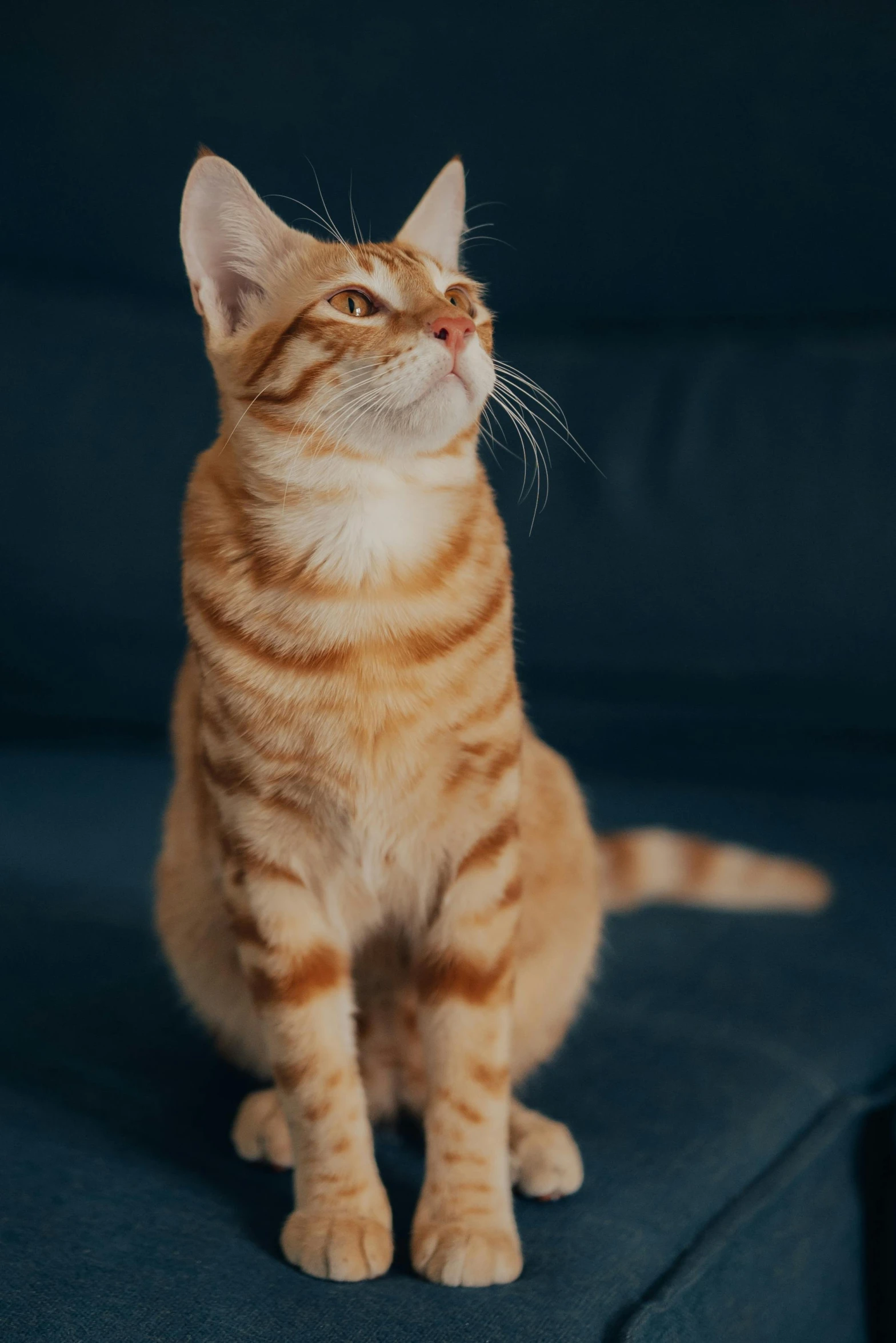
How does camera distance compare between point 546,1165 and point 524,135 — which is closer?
point 546,1165

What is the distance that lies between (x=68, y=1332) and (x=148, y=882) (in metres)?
0.90

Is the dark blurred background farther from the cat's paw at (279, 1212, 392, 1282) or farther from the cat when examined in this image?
the cat's paw at (279, 1212, 392, 1282)

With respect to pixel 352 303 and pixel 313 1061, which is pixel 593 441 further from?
pixel 313 1061

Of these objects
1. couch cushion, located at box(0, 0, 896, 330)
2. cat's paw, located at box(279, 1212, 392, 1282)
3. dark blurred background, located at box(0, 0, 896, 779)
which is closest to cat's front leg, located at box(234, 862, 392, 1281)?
cat's paw, located at box(279, 1212, 392, 1282)

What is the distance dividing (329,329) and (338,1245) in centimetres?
71

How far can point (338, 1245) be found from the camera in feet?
3.10

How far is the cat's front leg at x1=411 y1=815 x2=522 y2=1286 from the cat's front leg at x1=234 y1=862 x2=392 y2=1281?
5cm

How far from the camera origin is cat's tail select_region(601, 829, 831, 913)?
5.28 feet

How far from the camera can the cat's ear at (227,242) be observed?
1043 millimetres

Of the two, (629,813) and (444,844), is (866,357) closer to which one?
(629,813)

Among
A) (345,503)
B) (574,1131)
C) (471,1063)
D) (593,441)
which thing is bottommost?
(574,1131)

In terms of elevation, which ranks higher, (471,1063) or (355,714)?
(355,714)

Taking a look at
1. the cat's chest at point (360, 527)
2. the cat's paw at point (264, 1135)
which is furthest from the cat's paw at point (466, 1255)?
the cat's chest at point (360, 527)

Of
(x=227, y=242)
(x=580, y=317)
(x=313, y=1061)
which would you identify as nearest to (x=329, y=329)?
(x=227, y=242)
